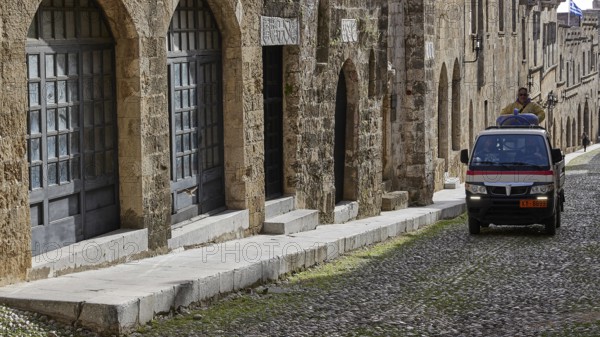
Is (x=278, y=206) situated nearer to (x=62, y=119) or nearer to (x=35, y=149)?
(x=62, y=119)

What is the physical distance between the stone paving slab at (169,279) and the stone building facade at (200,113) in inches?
19.8

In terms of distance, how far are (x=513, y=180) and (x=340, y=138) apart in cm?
367

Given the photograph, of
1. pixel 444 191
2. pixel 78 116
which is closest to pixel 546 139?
pixel 78 116

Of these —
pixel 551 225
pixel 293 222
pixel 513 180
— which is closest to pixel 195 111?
pixel 293 222

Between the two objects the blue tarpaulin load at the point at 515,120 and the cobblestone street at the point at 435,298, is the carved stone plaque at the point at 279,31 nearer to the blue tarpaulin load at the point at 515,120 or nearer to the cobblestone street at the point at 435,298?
the cobblestone street at the point at 435,298

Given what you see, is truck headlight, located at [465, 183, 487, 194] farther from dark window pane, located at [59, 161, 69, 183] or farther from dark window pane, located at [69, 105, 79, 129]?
dark window pane, located at [59, 161, 69, 183]

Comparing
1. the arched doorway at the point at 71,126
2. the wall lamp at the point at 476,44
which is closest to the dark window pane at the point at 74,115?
the arched doorway at the point at 71,126

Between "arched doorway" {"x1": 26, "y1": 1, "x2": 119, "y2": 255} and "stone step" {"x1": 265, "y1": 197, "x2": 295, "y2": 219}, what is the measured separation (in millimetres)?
3969

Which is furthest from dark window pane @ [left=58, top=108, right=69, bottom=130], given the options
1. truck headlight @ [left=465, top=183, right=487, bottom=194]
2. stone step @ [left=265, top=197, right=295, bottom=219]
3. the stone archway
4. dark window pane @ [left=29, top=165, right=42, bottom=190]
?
the stone archway

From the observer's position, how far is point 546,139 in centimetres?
1775

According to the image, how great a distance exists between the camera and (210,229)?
14.3 m

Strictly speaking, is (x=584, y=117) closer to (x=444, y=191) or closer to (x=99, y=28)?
(x=444, y=191)

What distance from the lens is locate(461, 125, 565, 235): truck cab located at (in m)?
17.1

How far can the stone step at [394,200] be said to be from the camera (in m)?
22.0
